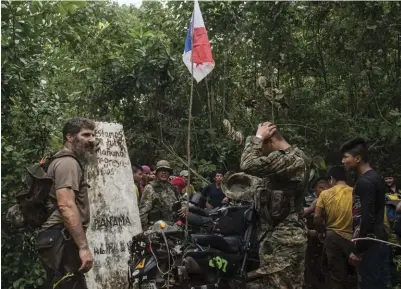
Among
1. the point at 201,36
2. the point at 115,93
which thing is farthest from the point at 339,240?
the point at 115,93

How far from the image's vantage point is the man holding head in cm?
529

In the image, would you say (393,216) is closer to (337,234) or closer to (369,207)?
(337,234)

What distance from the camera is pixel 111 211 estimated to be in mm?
7156

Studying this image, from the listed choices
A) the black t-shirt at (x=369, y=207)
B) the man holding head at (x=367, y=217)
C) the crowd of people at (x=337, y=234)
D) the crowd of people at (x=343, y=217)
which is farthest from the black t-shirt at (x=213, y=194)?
the black t-shirt at (x=369, y=207)

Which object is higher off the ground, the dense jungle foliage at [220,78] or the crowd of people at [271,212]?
the dense jungle foliage at [220,78]

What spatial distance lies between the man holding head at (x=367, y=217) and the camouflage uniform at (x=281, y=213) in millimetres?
579

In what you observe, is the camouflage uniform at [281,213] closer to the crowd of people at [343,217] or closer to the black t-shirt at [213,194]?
the crowd of people at [343,217]

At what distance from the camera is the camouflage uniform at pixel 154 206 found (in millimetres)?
8258

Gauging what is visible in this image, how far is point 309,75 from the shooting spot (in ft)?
40.0

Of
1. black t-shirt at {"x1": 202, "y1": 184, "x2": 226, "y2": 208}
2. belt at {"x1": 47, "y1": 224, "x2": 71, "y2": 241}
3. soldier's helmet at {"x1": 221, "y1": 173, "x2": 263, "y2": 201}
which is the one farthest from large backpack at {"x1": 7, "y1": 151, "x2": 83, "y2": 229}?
black t-shirt at {"x1": 202, "y1": 184, "x2": 226, "y2": 208}

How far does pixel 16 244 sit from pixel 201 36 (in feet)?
10.9

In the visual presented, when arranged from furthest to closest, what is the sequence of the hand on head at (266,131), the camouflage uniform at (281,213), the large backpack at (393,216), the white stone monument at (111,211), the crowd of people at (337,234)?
the white stone monument at (111,211), the crowd of people at (337,234), the large backpack at (393,216), the hand on head at (266,131), the camouflage uniform at (281,213)

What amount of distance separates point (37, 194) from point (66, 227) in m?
0.37

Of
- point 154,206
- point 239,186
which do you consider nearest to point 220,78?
point 154,206
